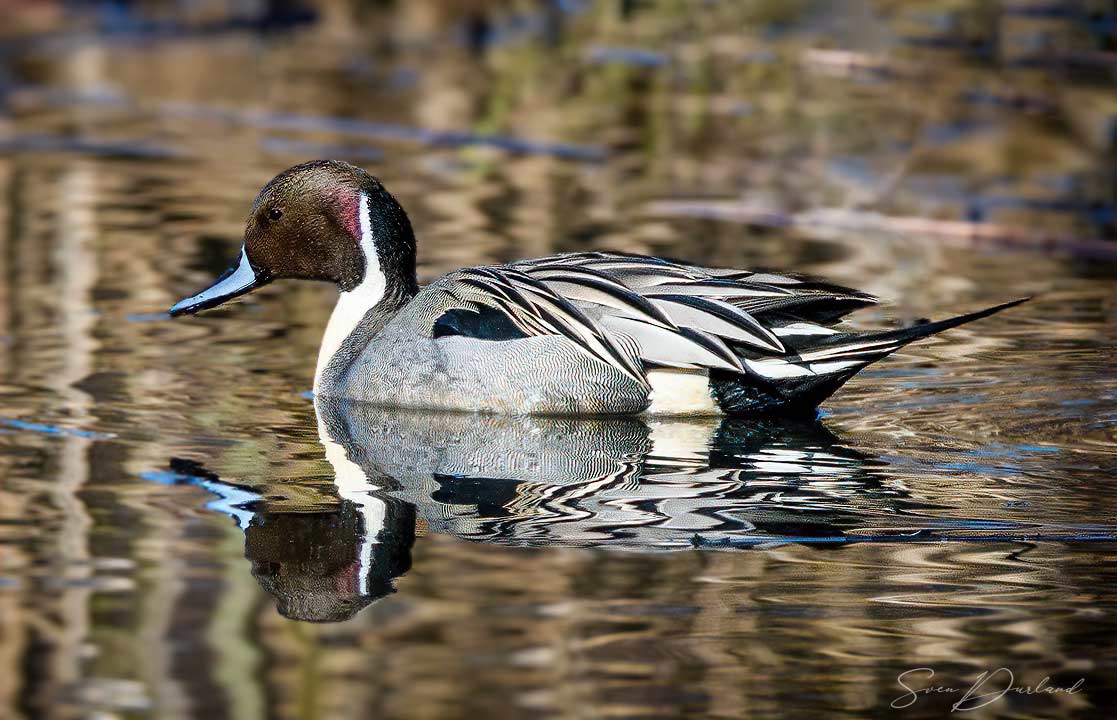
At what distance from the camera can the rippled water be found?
4043 mm

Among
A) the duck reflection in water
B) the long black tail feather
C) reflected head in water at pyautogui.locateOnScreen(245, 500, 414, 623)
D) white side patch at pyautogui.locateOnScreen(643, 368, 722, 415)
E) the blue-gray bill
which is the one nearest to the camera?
reflected head in water at pyautogui.locateOnScreen(245, 500, 414, 623)

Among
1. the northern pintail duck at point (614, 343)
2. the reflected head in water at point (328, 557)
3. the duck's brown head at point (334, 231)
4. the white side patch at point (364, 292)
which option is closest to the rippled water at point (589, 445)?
the reflected head in water at point (328, 557)

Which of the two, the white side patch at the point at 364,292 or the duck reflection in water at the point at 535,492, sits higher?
the white side patch at the point at 364,292

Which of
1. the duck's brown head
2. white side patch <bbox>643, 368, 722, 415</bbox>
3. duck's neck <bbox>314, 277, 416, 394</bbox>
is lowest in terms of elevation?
white side patch <bbox>643, 368, 722, 415</bbox>

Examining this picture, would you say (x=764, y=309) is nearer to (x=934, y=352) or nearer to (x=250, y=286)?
(x=934, y=352)

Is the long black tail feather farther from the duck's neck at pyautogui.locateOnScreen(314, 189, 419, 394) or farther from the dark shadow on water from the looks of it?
the duck's neck at pyautogui.locateOnScreen(314, 189, 419, 394)

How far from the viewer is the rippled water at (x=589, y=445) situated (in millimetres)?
4043

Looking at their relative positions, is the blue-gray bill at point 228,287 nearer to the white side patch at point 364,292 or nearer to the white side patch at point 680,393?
the white side patch at point 364,292

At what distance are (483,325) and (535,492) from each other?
1.11 meters

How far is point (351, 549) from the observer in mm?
4777

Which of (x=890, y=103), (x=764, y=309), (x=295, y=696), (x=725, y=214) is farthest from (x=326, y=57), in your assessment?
(x=295, y=696)

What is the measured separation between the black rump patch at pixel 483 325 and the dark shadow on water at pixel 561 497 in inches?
10.6

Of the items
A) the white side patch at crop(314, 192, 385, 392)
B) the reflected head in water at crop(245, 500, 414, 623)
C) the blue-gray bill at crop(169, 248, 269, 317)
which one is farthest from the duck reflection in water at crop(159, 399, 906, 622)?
the blue-gray bill at crop(169, 248, 269, 317)

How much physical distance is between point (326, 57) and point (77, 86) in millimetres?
2233
